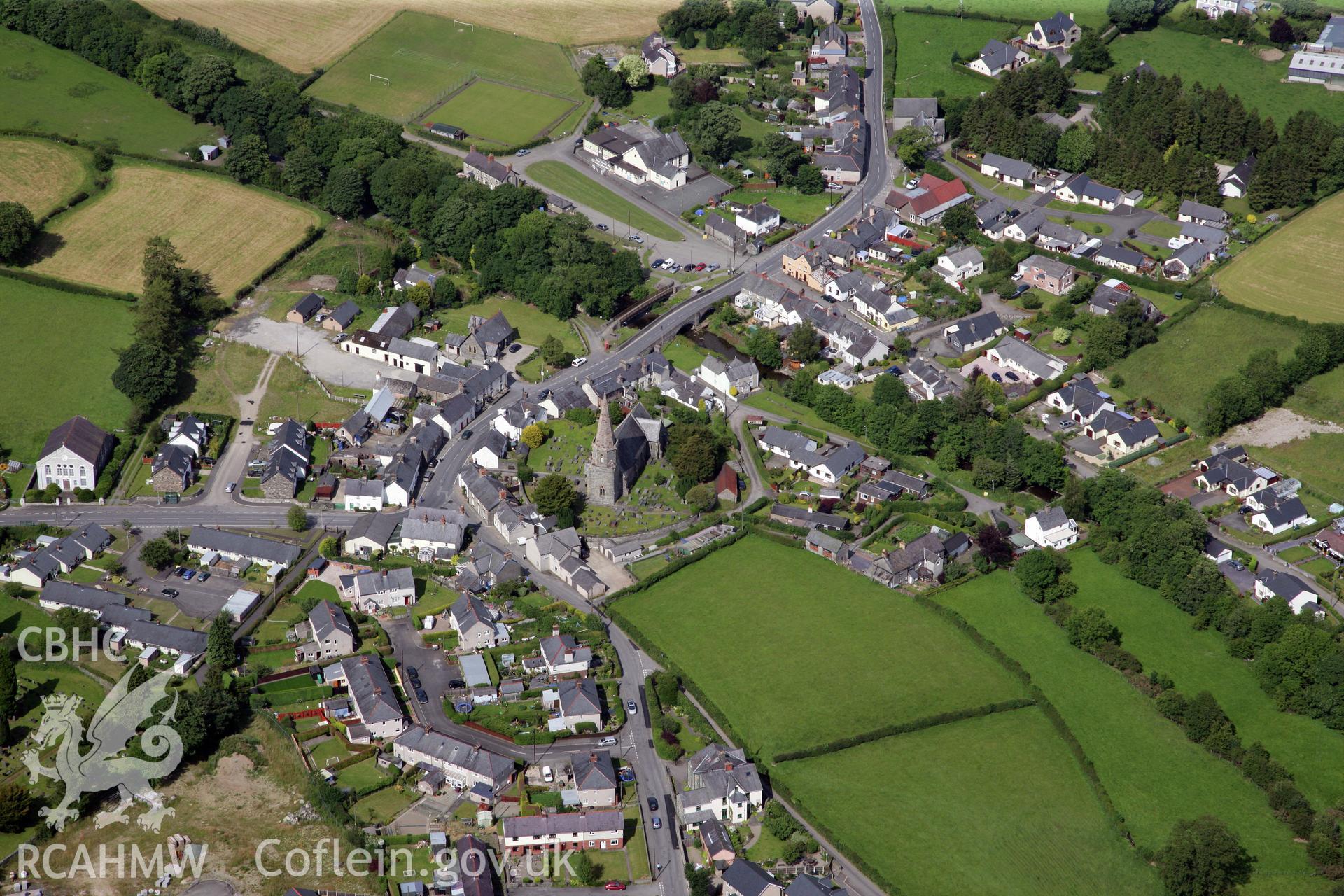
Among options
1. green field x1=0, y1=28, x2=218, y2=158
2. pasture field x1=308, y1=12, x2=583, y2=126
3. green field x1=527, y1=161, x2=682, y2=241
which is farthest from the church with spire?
green field x1=0, y1=28, x2=218, y2=158

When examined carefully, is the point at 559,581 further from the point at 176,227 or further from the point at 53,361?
the point at 176,227

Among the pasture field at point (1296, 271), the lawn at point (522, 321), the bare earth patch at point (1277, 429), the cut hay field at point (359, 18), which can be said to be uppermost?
the pasture field at point (1296, 271)

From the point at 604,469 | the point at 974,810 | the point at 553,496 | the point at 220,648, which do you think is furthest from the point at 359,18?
the point at 974,810

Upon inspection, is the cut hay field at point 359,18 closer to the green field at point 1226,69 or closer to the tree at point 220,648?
the green field at point 1226,69

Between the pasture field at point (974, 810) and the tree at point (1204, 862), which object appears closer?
the tree at point (1204, 862)

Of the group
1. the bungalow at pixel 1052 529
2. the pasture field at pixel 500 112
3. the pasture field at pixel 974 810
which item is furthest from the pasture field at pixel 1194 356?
the pasture field at pixel 500 112

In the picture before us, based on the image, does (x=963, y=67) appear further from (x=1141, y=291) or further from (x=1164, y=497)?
(x=1164, y=497)

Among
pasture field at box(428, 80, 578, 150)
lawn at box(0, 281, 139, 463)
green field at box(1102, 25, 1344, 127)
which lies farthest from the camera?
pasture field at box(428, 80, 578, 150)

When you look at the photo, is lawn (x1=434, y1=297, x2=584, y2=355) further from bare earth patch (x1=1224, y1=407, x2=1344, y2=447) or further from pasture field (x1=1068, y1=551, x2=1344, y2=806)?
bare earth patch (x1=1224, y1=407, x2=1344, y2=447)
